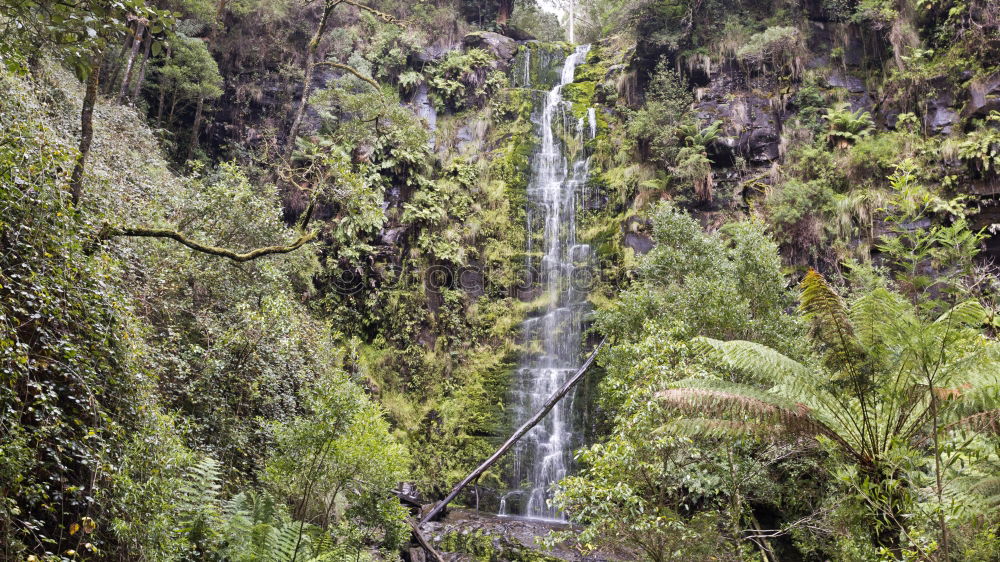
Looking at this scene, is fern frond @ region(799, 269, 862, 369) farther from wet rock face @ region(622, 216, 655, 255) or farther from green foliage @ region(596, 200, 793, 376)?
wet rock face @ region(622, 216, 655, 255)

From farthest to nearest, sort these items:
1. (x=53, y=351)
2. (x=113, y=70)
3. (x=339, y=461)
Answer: (x=113, y=70) → (x=339, y=461) → (x=53, y=351)

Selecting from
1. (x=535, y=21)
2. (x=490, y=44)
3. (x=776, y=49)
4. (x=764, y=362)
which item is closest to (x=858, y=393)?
(x=764, y=362)

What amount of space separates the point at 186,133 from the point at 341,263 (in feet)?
24.6

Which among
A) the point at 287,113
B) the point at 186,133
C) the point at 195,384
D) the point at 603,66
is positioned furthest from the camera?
the point at 603,66

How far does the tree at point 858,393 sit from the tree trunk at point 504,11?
21.2 m

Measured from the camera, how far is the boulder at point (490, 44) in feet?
73.2

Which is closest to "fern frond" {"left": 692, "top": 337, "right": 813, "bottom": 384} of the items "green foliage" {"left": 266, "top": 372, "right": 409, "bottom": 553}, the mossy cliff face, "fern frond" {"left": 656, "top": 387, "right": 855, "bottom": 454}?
"fern frond" {"left": 656, "top": 387, "right": 855, "bottom": 454}

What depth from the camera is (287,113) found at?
20391mm

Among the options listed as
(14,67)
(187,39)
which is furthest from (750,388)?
(187,39)

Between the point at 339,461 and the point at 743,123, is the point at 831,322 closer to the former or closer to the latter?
the point at 339,461

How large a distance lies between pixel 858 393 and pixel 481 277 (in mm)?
13120

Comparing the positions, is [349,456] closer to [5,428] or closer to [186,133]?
[5,428]

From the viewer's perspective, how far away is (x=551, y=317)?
55.1 ft

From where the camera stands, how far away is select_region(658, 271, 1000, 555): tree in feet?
17.3
